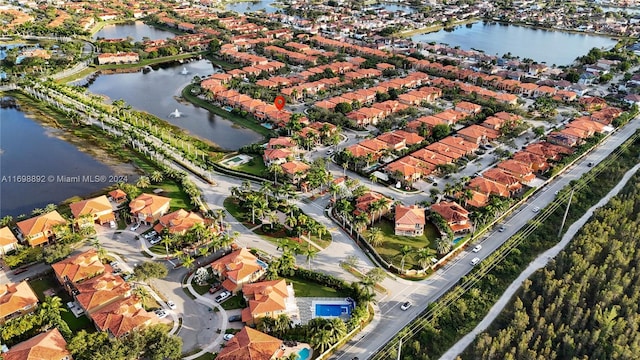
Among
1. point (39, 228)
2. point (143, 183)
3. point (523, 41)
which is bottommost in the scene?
point (523, 41)

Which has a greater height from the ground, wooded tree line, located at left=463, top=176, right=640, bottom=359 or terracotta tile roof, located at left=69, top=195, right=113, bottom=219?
terracotta tile roof, located at left=69, top=195, right=113, bottom=219

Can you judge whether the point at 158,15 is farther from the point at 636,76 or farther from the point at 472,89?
the point at 636,76

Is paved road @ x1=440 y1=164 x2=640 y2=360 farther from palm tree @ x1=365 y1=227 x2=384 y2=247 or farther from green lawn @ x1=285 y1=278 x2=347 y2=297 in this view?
palm tree @ x1=365 y1=227 x2=384 y2=247

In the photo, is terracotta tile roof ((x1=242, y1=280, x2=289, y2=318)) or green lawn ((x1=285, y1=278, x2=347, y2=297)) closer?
terracotta tile roof ((x1=242, y1=280, x2=289, y2=318))

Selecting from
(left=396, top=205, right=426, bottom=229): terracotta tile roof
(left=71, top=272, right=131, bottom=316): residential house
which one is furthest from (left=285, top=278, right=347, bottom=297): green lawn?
(left=71, top=272, right=131, bottom=316): residential house

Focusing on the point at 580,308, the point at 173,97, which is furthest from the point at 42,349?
the point at 173,97

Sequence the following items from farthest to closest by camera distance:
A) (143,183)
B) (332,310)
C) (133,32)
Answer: (133,32) < (143,183) < (332,310)

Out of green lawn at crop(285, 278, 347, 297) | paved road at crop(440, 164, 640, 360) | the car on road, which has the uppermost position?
the car on road

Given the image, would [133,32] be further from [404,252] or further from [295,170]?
[404,252]
